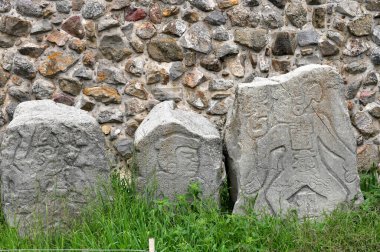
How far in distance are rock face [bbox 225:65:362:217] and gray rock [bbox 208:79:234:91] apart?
1.28 metres

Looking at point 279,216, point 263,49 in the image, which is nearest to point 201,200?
point 279,216

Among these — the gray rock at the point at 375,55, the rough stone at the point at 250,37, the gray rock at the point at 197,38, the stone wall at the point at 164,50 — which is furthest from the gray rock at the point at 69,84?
the gray rock at the point at 375,55

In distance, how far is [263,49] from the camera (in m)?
6.40

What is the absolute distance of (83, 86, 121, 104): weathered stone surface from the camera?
6297 millimetres

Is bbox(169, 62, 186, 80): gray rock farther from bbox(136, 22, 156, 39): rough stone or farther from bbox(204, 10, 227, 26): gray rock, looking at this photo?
bbox(204, 10, 227, 26): gray rock

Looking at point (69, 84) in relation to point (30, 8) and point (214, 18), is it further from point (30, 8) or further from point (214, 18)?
point (214, 18)

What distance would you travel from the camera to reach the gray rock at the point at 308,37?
21.0ft

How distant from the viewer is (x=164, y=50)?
6316 millimetres

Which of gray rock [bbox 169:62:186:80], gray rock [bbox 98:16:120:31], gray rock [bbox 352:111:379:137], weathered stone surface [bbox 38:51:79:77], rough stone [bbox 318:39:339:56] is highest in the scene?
gray rock [bbox 98:16:120:31]

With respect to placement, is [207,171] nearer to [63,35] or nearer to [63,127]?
[63,127]

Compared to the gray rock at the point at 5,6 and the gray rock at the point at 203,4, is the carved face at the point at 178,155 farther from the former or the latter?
the gray rock at the point at 5,6

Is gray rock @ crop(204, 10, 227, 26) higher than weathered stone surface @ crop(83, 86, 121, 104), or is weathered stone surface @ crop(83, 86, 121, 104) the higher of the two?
gray rock @ crop(204, 10, 227, 26)

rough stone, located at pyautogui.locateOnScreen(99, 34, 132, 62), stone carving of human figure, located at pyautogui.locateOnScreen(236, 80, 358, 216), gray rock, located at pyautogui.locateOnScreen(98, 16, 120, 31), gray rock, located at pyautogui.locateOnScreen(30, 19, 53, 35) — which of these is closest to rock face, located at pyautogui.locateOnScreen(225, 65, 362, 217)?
stone carving of human figure, located at pyautogui.locateOnScreen(236, 80, 358, 216)

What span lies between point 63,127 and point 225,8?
7.21ft
